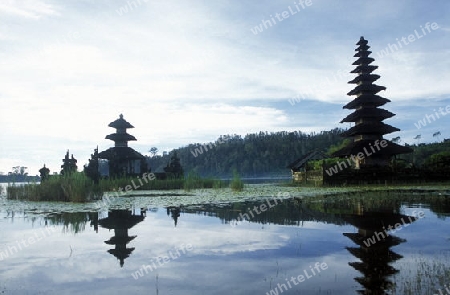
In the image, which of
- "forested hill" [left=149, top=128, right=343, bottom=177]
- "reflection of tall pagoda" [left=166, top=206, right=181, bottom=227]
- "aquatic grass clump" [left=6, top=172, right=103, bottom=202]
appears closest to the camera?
"reflection of tall pagoda" [left=166, top=206, right=181, bottom=227]

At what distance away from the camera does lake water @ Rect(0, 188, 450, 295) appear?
16.3ft

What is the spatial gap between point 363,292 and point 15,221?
35.1 feet

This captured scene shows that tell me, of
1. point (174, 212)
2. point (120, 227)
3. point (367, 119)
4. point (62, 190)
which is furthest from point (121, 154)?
point (120, 227)

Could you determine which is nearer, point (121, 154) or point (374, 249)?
Result: point (374, 249)

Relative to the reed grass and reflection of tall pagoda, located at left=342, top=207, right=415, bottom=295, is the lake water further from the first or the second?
the reed grass

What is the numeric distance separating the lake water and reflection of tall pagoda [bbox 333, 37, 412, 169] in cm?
2383

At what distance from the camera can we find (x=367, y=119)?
35906 mm

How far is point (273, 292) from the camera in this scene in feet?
15.4

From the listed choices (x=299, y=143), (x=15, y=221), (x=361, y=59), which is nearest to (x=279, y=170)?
(x=299, y=143)

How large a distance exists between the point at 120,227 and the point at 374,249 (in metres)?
6.31

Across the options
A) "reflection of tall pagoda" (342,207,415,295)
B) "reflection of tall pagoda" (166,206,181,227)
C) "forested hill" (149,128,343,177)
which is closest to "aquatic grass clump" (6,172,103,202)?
"reflection of tall pagoda" (166,206,181,227)

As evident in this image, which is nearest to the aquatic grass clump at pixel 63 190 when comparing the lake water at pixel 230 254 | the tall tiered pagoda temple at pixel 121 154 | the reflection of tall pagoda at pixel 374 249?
the lake water at pixel 230 254

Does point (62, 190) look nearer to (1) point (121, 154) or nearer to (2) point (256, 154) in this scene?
(1) point (121, 154)

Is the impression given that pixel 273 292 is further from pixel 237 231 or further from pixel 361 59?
pixel 361 59
